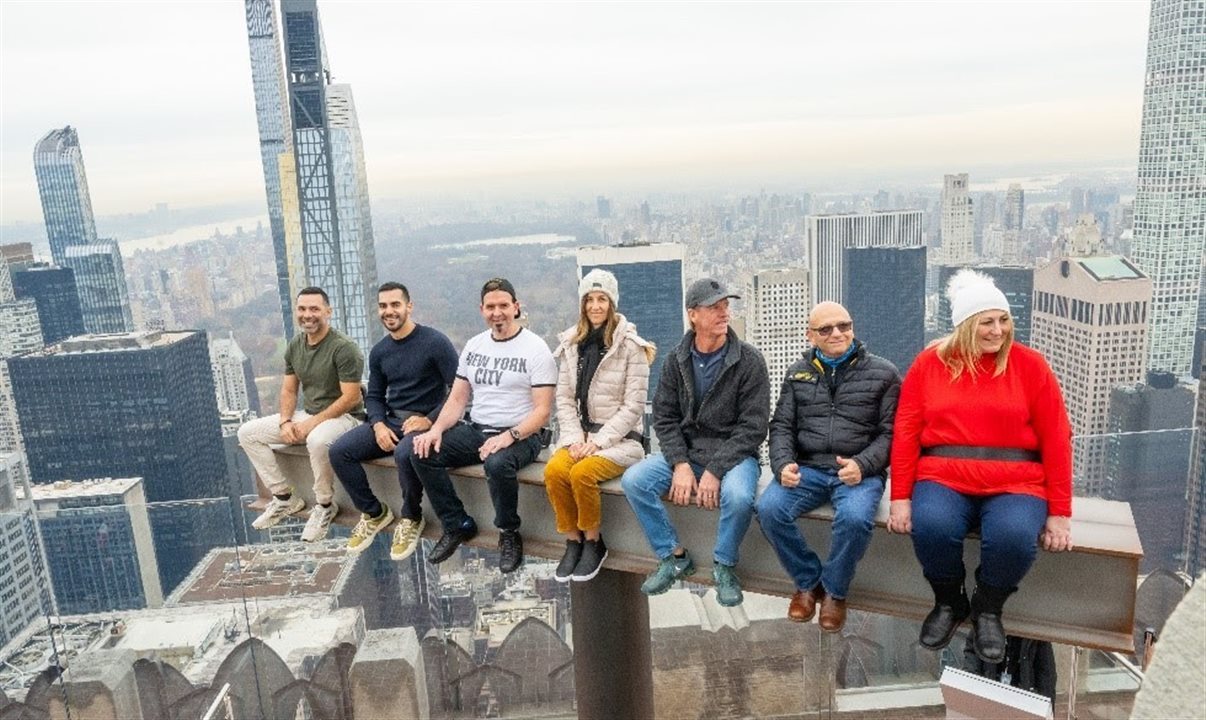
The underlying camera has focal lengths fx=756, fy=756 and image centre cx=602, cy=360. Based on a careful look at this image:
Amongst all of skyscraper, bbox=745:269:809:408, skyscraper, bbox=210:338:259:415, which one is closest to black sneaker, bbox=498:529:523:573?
skyscraper, bbox=745:269:809:408

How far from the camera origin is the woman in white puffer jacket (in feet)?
8.37

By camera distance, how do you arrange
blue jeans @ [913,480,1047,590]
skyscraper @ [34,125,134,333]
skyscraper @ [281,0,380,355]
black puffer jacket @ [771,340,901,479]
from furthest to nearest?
skyscraper @ [281,0,380,355] → skyscraper @ [34,125,134,333] → black puffer jacket @ [771,340,901,479] → blue jeans @ [913,480,1047,590]

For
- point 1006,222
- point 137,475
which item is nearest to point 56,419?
point 137,475

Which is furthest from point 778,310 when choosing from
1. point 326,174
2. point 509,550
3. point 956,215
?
point 326,174

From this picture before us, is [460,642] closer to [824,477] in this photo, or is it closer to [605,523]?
[605,523]

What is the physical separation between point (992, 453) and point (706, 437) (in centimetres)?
84

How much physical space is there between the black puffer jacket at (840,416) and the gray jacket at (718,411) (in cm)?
9

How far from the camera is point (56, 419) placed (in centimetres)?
3572

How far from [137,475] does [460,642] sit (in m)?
37.4

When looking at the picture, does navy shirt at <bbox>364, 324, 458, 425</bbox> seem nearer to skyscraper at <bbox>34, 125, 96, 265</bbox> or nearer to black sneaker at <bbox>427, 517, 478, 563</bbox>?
black sneaker at <bbox>427, 517, 478, 563</bbox>

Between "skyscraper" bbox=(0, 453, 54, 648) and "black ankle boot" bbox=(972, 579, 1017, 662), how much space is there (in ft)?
17.8

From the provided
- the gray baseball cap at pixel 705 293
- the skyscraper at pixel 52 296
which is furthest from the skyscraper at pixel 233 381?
the gray baseball cap at pixel 705 293

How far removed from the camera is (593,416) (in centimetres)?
268

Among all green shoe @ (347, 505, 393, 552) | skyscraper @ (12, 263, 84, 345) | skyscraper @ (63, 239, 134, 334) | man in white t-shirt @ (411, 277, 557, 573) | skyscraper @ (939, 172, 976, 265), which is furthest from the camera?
skyscraper @ (63, 239, 134, 334)
